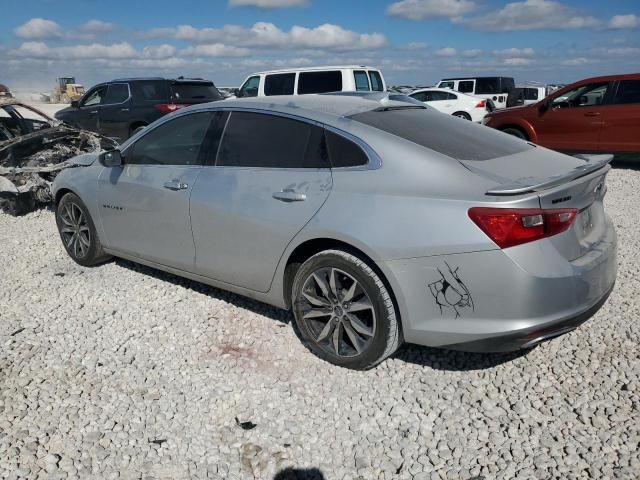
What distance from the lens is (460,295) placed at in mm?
2662

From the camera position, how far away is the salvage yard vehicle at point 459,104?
1852 cm

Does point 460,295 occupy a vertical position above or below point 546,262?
below

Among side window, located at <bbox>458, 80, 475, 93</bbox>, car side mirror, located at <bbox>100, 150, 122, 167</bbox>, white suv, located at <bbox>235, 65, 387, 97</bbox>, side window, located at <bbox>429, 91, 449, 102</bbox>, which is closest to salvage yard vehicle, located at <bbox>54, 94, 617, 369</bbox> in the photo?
car side mirror, located at <bbox>100, 150, 122, 167</bbox>

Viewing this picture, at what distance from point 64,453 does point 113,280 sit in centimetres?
227

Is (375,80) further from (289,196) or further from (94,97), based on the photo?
(289,196)

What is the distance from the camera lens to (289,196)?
3191 mm

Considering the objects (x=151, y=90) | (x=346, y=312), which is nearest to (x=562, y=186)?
(x=346, y=312)

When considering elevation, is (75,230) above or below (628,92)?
below

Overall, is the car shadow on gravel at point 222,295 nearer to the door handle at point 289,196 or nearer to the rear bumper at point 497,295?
the door handle at point 289,196

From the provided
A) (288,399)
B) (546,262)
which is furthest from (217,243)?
(546,262)

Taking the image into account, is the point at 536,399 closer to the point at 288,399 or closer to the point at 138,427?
the point at 288,399

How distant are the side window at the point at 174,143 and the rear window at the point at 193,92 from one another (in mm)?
7992

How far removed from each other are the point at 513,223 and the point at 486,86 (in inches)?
859

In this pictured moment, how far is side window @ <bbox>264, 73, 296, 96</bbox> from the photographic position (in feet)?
41.8
